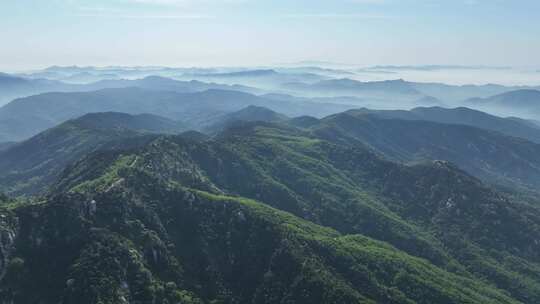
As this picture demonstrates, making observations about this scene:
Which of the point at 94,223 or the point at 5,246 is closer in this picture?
the point at 5,246

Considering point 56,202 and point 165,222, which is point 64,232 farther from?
point 165,222

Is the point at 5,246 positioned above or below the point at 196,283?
above

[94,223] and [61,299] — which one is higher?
[94,223]

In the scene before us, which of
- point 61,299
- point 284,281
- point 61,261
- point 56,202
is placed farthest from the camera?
point 284,281

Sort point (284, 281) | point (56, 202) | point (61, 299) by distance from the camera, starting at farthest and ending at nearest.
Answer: point (284, 281) → point (56, 202) → point (61, 299)

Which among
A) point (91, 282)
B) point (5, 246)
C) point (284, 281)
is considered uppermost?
point (5, 246)

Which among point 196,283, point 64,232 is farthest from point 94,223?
point 196,283

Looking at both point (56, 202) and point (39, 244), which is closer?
point (39, 244)

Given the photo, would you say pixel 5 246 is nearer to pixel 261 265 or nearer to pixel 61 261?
pixel 61 261

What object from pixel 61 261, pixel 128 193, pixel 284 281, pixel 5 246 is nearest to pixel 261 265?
pixel 284 281
